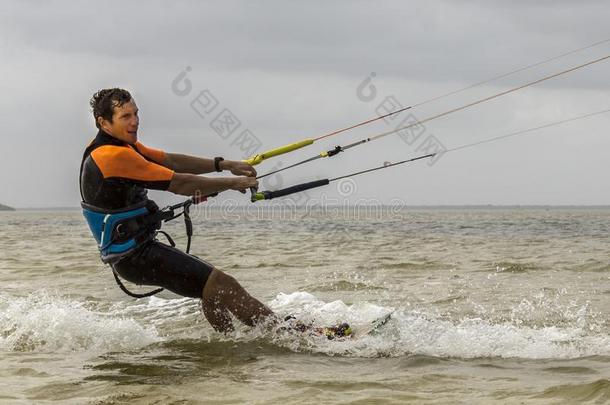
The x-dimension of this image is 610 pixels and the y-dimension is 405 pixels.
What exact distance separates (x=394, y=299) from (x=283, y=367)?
13.8 feet

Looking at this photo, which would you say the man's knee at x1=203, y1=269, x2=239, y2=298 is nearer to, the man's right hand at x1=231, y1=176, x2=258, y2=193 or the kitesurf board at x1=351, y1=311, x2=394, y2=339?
the man's right hand at x1=231, y1=176, x2=258, y2=193

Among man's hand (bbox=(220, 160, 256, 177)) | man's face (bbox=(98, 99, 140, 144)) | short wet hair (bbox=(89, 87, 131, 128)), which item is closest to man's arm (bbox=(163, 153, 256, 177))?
man's hand (bbox=(220, 160, 256, 177))

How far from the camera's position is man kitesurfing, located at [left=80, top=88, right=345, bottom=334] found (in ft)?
20.6

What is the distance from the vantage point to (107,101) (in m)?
6.49

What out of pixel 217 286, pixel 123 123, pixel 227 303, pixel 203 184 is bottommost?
pixel 227 303

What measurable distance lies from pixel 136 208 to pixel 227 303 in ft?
3.69

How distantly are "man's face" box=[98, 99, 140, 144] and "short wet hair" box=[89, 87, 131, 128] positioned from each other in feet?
0.11

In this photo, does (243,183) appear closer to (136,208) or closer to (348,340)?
(136,208)

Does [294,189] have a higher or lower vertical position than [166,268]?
higher

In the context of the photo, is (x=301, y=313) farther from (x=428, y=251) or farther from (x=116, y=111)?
(x=428, y=251)

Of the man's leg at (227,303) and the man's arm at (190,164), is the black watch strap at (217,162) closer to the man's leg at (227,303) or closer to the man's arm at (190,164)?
the man's arm at (190,164)

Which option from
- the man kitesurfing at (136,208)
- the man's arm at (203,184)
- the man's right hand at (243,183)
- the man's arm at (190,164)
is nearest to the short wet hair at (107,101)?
the man kitesurfing at (136,208)

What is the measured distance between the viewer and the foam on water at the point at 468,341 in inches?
257

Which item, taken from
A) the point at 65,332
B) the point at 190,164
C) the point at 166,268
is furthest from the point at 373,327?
the point at 65,332
